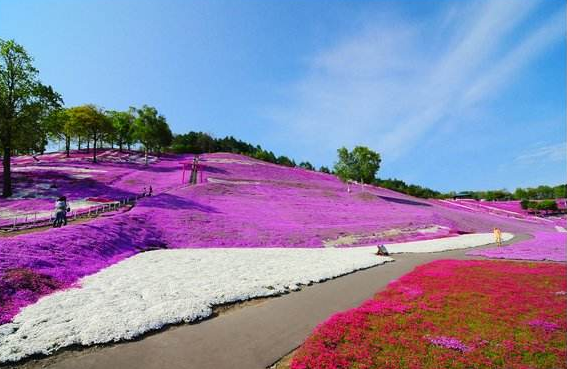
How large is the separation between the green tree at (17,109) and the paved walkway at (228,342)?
42.8 m

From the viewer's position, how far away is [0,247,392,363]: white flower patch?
33.2 feet

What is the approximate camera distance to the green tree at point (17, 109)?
39.7 m

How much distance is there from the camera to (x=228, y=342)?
1030cm

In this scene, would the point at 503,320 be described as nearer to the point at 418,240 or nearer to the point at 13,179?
the point at 418,240

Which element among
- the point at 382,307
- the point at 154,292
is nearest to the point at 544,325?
the point at 382,307

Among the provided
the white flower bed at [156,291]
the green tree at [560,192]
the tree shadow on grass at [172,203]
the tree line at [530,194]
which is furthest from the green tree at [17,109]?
the green tree at [560,192]

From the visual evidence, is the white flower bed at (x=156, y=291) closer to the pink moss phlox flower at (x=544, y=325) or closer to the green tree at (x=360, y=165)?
the pink moss phlox flower at (x=544, y=325)

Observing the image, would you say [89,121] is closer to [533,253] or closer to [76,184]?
[76,184]

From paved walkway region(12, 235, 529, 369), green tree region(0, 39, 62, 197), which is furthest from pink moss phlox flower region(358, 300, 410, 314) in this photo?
green tree region(0, 39, 62, 197)

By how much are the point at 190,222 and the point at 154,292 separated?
1957 centimetres

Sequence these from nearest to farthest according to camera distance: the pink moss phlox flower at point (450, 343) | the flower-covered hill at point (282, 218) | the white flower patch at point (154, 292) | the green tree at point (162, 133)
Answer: the pink moss phlox flower at point (450, 343) → the white flower patch at point (154, 292) → the flower-covered hill at point (282, 218) → the green tree at point (162, 133)

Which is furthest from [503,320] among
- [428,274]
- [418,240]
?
[418,240]

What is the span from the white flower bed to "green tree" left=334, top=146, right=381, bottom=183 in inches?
2151

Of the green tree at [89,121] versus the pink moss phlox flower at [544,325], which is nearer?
the pink moss phlox flower at [544,325]
